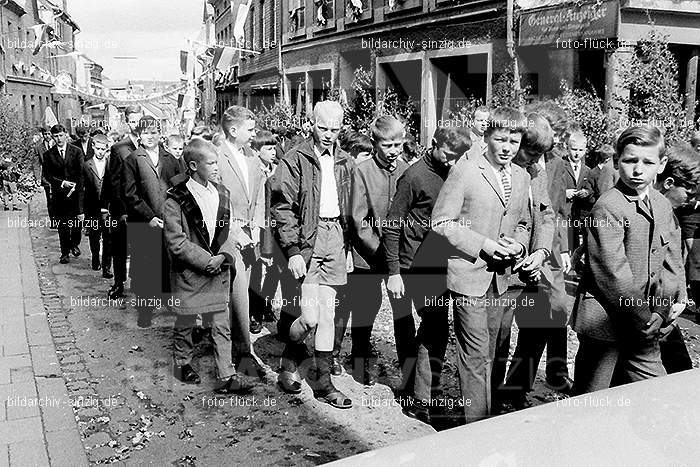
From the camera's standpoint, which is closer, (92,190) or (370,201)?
(370,201)

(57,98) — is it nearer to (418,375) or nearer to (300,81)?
(300,81)

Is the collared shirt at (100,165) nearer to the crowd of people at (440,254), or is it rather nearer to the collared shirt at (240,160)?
the crowd of people at (440,254)

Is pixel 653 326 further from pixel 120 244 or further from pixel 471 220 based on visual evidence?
pixel 120 244

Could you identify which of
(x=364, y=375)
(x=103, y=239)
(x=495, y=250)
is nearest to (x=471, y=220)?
(x=495, y=250)

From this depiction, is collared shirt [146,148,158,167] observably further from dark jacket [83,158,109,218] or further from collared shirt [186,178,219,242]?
collared shirt [186,178,219,242]

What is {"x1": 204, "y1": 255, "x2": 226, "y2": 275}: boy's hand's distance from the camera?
5156 mm

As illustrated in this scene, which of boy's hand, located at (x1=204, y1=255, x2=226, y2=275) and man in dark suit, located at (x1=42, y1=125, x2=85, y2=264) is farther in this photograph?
man in dark suit, located at (x1=42, y1=125, x2=85, y2=264)

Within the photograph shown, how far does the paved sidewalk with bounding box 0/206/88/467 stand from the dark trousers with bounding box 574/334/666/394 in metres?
2.83

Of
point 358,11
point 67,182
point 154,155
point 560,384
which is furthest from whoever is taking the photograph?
point 358,11

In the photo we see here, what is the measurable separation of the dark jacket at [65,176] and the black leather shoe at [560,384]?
8.02m

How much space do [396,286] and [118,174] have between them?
14.1ft

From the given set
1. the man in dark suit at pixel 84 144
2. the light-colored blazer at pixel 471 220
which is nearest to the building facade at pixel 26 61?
the man in dark suit at pixel 84 144

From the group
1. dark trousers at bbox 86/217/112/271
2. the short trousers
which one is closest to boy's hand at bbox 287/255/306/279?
the short trousers

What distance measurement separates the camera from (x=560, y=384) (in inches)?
211
